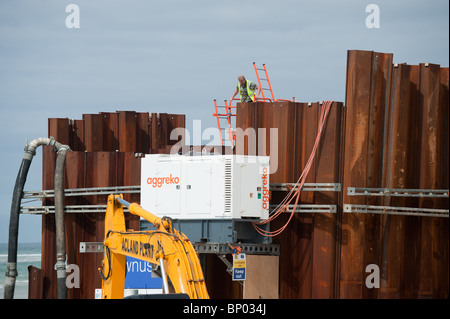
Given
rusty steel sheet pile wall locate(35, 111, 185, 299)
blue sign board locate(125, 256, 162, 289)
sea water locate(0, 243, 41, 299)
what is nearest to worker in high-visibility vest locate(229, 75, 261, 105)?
rusty steel sheet pile wall locate(35, 111, 185, 299)

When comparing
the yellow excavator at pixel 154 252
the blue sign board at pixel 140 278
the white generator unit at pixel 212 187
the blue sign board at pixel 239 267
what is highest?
the white generator unit at pixel 212 187

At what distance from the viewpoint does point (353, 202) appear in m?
22.6

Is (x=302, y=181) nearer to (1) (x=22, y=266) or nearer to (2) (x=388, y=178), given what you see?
(2) (x=388, y=178)

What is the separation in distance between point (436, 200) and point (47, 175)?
47.1 feet

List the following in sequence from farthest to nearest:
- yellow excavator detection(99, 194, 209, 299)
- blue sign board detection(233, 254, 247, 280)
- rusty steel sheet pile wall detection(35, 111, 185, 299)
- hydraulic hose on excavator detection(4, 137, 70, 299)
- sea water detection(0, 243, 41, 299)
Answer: sea water detection(0, 243, 41, 299), hydraulic hose on excavator detection(4, 137, 70, 299), rusty steel sheet pile wall detection(35, 111, 185, 299), blue sign board detection(233, 254, 247, 280), yellow excavator detection(99, 194, 209, 299)

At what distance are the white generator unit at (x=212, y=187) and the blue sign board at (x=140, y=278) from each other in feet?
12.3

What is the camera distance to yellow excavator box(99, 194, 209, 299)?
1780 cm

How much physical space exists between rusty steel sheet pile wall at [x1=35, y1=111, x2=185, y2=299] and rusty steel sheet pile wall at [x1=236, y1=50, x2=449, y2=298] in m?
7.01

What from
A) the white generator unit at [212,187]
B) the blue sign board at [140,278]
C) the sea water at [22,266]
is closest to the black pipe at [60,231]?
the blue sign board at [140,278]

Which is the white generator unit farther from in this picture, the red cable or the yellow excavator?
the yellow excavator

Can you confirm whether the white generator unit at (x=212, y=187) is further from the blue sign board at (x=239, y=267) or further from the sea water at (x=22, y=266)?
the sea water at (x=22, y=266)

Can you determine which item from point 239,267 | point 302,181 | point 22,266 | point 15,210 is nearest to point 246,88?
point 302,181

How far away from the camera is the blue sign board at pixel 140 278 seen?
2700 centimetres
